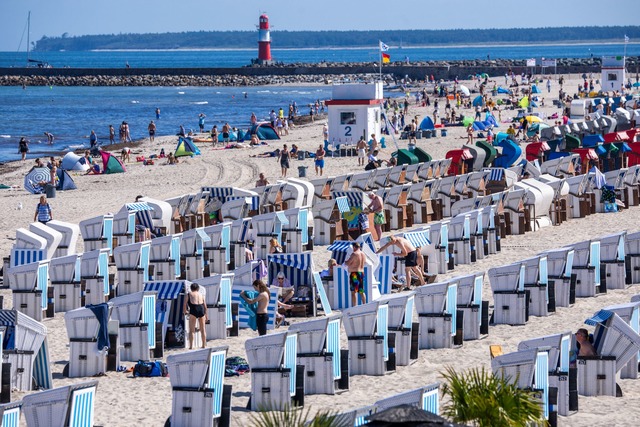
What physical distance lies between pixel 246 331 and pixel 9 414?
534 centimetres

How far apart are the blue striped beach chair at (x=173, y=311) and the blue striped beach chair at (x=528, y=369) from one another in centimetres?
429

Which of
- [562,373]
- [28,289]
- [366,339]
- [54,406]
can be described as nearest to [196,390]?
[54,406]

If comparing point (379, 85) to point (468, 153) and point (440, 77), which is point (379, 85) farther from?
point (440, 77)

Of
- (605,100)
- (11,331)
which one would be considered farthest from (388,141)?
(11,331)

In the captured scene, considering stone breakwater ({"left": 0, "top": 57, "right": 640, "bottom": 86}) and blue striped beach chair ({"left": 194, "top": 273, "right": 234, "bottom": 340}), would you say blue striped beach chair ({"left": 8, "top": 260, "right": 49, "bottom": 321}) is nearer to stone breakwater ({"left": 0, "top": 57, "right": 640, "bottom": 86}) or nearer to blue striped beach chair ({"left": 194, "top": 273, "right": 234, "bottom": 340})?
blue striped beach chair ({"left": 194, "top": 273, "right": 234, "bottom": 340})

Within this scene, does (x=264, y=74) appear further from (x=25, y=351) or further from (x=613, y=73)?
(x=25, y=351)

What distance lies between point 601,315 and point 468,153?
16804mm

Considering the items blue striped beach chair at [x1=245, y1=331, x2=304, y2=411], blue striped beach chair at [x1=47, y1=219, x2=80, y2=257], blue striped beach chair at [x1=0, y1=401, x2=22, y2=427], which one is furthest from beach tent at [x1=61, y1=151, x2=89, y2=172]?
blue striped beach chair at [x1=0, y1=401, x2=22, y2=427]

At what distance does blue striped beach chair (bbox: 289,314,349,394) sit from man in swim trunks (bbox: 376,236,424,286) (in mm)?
5042

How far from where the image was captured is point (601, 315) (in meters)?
12.4

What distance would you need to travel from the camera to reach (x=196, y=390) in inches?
416

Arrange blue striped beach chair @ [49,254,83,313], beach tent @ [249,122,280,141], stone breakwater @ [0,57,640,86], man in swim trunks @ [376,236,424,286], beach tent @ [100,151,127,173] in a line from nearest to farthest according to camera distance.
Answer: blue striped beach chair @ [49,254,83,313]
man in swim trunks @ [376,236,424,286]
beach tent @ [100,151,127,173]
beach tent @ [249,122,280,141]
stone breakwater @ [0,57,640,86]

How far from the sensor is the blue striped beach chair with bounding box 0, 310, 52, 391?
39.6 feet

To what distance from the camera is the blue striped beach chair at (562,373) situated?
1136 cm
